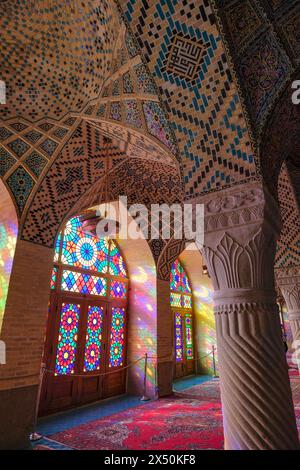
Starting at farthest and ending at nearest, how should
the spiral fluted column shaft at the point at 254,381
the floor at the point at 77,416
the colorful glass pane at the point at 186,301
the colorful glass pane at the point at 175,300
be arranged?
the colorful glass pane at the point at 186,301 → the colorful glass pane at the point at 175,300 → the floor at the point at 77,416 → the spiral fluted column shaft at the point at 254,381

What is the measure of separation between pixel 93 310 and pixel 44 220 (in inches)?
115

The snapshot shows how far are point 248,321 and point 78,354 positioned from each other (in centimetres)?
532

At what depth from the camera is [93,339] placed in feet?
23.2

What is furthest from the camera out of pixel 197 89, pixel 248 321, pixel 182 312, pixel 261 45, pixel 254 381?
pixel 182 312

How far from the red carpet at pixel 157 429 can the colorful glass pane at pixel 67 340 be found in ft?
4.64

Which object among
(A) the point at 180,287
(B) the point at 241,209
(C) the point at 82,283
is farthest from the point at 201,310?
(B) the point at 241,209

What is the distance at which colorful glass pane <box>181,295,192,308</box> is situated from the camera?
1100 cm

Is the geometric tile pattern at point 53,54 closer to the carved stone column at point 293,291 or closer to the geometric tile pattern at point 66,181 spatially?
the geometric tile pattern at point 66,181

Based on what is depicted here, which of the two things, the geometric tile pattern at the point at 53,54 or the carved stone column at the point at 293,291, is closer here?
the geometric tile pattern at the point at 53,54

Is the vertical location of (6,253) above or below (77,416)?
above

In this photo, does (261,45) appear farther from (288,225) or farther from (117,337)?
(117,337)

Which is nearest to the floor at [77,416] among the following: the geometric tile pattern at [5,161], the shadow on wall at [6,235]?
the shadow on wall at [6,235]

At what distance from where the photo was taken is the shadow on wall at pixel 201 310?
428 inches

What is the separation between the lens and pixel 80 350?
6.68m
